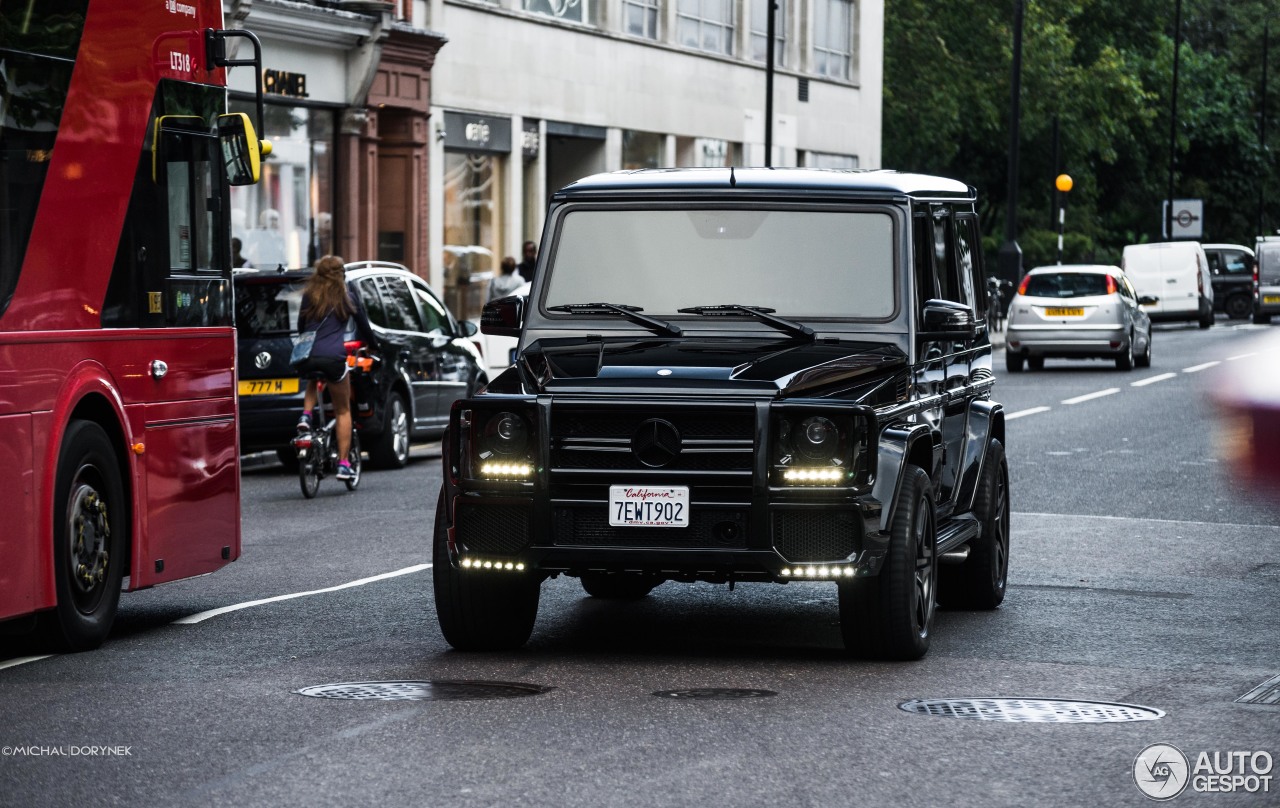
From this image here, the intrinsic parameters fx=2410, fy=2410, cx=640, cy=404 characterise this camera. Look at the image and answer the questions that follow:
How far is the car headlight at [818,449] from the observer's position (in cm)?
882

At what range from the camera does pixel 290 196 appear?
107 feet

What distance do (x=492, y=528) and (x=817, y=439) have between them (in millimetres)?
1262

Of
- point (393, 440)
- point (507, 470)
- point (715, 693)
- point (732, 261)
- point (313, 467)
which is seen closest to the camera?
point (715, 693)

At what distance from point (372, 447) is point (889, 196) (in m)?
10.4

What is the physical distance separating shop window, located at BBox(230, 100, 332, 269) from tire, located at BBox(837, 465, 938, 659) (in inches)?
859

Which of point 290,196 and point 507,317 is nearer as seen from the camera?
point 507,317

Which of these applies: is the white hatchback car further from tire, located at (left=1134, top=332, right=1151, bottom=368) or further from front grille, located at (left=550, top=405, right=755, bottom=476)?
front grille, located at (left=550, top=405, right=755, bottom=476)

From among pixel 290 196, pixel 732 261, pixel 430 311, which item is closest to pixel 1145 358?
pixel 290 196

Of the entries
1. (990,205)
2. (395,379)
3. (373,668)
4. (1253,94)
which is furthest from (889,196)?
(1253,94)

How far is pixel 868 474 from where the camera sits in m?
8.85

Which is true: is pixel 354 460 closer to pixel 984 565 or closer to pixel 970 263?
pixel 970 263

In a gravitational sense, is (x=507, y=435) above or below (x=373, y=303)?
above

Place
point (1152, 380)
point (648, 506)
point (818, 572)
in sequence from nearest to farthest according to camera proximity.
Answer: point (818, 572) < point (648, 506) < point (1152, 380)

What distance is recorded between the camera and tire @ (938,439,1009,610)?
1112 centimetres
